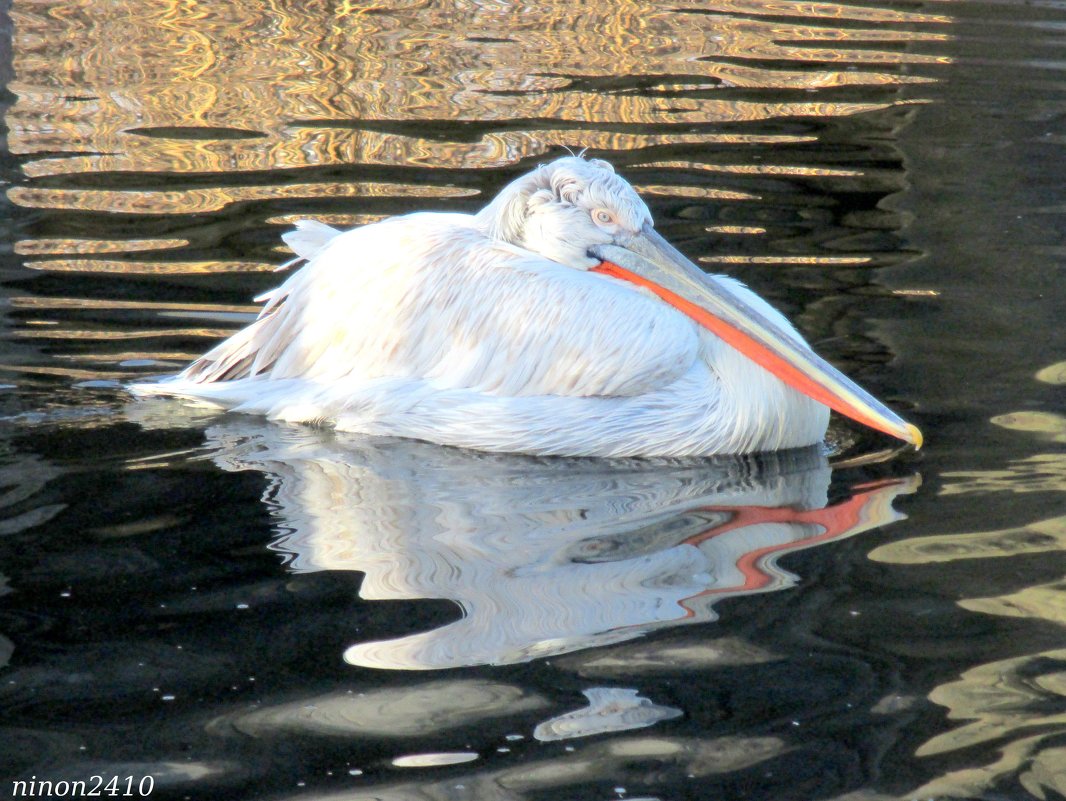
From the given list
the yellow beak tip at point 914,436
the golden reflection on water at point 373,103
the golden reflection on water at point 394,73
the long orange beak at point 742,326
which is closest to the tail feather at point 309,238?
the golden reflection on water at point 373,103

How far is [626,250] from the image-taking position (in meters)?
4.59

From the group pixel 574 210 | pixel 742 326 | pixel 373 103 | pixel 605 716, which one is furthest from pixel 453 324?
pixel 373 103

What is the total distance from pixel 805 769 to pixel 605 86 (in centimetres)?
689

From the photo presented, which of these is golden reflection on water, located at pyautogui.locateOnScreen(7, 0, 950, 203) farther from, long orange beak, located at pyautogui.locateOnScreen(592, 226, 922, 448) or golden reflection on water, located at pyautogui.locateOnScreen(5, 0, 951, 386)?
long orange beak, located at pyautogui.locateOnScreen(592, 226, 922, 448)

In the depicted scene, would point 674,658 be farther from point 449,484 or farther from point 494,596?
point 449,484

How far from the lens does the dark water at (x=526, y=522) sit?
9.27ft

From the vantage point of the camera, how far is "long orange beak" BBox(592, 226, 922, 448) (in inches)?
169

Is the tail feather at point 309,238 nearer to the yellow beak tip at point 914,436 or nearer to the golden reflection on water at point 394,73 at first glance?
the yellow beak tip at point 914,436

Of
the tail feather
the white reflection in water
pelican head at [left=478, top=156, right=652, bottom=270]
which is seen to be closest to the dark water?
the white reflection in water

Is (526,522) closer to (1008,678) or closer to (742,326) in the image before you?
(742,326)

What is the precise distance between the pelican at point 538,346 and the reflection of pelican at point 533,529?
0.10m

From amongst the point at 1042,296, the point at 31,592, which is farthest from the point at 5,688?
the point at 1042,296

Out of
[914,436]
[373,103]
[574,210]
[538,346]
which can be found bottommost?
[914,436]

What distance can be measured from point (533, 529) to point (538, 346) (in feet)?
2.43
